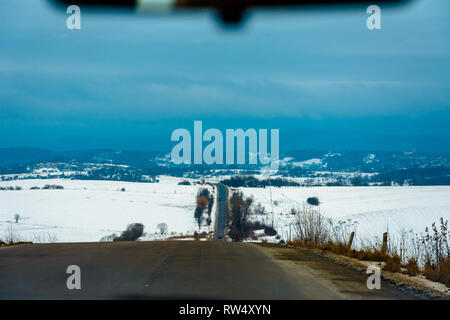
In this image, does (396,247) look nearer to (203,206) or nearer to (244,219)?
(244,219)

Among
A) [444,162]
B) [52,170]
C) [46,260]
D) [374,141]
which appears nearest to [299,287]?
[46,260]

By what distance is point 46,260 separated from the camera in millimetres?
13477

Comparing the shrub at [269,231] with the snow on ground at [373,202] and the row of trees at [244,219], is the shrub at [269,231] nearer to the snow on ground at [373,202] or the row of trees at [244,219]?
the row of trees at [244,219]

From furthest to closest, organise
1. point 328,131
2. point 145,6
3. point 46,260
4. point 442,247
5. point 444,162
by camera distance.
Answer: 1. point 328,131
2. point 444,162
3. point 46,260
4. point 442,247
5. point 145,6

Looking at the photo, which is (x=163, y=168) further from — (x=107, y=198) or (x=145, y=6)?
(x=145, y=6)

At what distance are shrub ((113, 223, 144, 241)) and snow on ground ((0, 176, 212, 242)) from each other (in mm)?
923

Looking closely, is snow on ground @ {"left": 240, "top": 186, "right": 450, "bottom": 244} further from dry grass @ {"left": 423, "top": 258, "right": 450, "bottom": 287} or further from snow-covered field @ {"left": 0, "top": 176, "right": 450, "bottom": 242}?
dry grass @ {"left": 423, "top": 258, "right": 450, "bottom": 287}

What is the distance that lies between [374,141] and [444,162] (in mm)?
51857

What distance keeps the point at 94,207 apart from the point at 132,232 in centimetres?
1704

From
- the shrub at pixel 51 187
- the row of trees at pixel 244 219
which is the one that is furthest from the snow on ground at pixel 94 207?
the row of trees at pixel 244 219

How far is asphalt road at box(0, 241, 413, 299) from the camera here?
8570 mm

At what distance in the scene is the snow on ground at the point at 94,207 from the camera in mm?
47344

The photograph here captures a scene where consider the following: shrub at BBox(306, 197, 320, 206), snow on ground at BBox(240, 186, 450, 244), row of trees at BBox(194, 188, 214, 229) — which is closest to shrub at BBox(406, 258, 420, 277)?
shrub at BBox(306, 197, 320, 206)

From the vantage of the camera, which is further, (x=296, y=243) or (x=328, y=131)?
(x=328, y=131)
